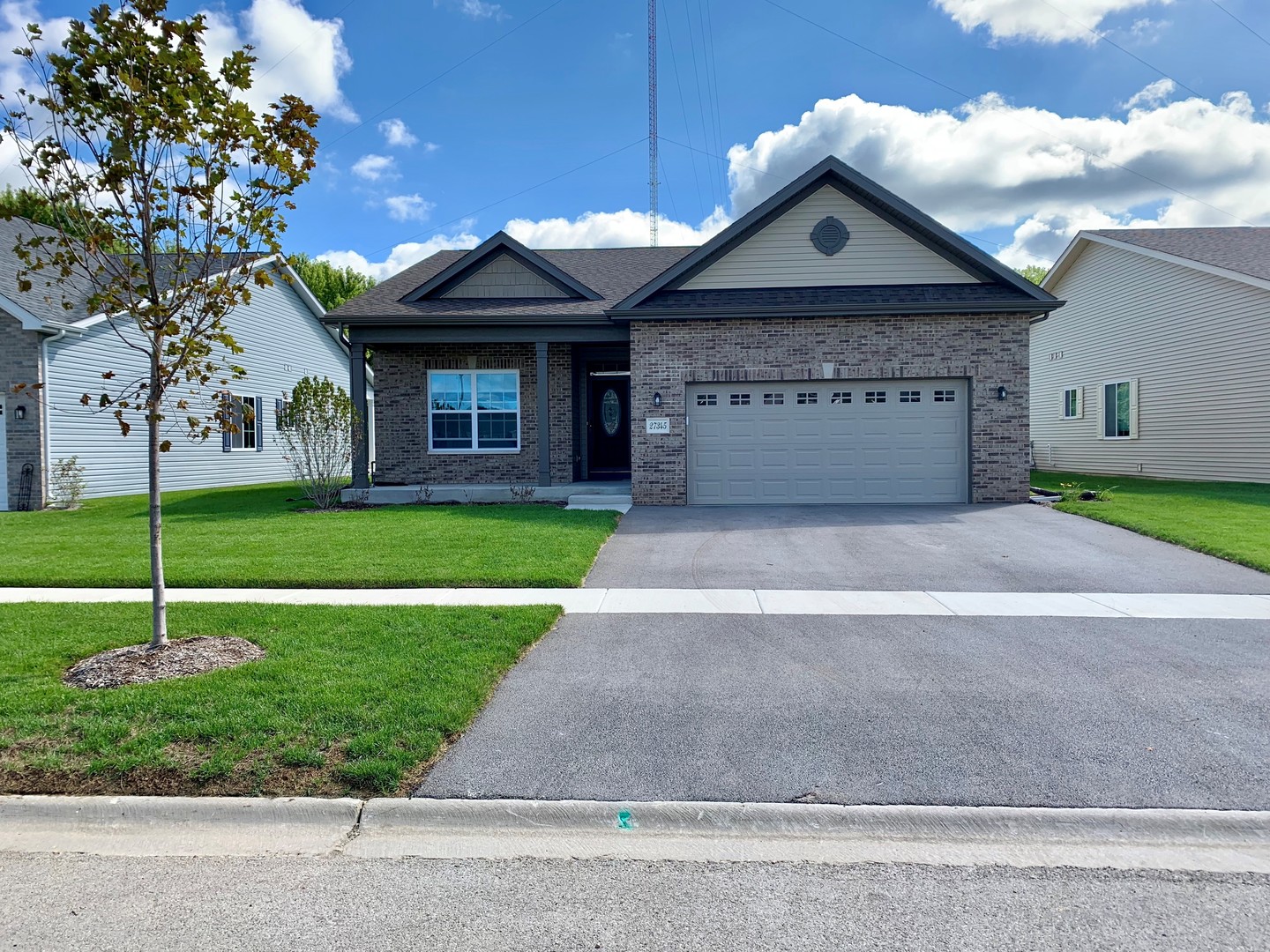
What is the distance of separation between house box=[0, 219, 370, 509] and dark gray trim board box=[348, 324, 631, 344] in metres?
1.20

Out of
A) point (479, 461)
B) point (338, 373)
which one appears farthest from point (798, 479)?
point (338, 373)

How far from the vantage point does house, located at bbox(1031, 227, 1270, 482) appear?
1844cm

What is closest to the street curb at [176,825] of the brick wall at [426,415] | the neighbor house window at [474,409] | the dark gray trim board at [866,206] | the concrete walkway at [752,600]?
the concrete walkway at [752,600]

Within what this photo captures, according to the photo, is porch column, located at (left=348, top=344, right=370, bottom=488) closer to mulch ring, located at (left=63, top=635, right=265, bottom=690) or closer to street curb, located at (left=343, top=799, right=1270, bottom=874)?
mulch ring, located at (left=63, top=635, right=265, bottom=690)

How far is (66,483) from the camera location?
1652 centimetres

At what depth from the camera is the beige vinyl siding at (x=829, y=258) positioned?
51.0 feet

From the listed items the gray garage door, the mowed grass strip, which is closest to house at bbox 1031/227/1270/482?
the gray garage door

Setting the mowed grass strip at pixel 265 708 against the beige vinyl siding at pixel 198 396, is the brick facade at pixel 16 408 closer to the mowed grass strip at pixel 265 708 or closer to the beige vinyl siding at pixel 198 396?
the beige vinyl siding at pixel 198 396

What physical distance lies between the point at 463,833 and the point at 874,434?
13128 mm

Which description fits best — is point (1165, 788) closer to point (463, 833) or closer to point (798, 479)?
point (463, 833)

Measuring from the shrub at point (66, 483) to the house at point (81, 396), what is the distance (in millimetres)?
171

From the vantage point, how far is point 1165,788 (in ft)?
13.4

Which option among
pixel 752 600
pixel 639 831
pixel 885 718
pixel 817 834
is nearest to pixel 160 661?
pixel 639 831

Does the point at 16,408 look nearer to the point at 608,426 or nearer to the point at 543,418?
the point at 543,418
